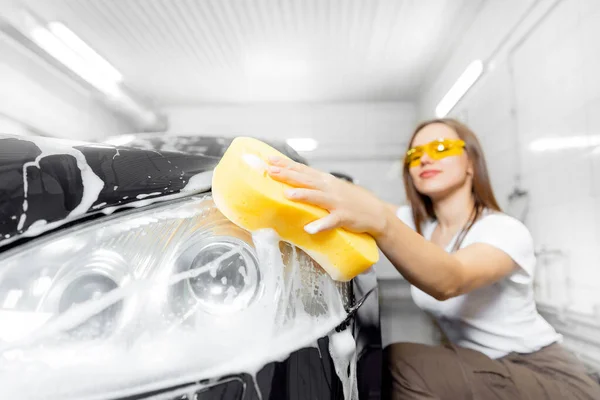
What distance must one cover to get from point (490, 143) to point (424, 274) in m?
1.96

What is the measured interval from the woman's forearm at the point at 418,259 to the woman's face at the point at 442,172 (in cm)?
55

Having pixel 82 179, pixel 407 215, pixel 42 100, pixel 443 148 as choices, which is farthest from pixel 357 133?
pixel 82 179

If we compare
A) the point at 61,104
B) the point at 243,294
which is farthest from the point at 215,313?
the point at 61,104

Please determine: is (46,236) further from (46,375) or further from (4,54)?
(4,54)

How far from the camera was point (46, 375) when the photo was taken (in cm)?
36

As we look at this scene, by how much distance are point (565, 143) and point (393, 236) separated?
1.37 m

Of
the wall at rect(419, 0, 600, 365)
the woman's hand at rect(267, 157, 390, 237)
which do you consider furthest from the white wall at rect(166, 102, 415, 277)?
the woman's hand at rect(267, 157, 390, 237)

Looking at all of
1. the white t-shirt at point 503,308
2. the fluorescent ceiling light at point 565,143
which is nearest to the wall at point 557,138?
the fluorescent ceiling light at point 565,143

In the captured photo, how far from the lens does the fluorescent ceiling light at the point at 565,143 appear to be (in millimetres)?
1352

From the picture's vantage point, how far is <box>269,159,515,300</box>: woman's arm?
18.2 inches

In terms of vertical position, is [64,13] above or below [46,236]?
above

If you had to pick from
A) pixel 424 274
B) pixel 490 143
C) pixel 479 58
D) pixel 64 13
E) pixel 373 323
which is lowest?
pixel 373 323

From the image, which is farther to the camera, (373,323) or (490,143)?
(490,143)

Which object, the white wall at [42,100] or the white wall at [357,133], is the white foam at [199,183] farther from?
the white wall at [357,133]
